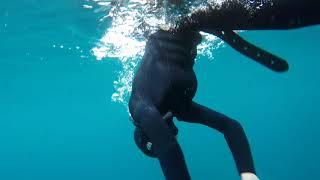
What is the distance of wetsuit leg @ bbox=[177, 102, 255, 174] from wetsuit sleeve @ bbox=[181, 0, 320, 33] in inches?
44.2

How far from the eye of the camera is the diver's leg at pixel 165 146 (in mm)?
3430

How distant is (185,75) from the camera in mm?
4055

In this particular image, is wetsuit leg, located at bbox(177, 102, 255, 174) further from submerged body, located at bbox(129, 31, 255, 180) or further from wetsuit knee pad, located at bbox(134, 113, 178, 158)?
wetsuit knee pad, located at bbox(134, 113, 178, 158)

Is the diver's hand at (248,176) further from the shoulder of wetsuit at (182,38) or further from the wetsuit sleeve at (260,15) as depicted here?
the shoulder of wetsuit at (182,38)

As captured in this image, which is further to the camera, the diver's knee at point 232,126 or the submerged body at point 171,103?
the diver's knee at point 232,126

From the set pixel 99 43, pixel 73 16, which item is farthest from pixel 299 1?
pixel 99 43

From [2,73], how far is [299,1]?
77.5ft

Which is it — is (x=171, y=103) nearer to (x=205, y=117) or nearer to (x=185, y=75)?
(x=185, y=75)

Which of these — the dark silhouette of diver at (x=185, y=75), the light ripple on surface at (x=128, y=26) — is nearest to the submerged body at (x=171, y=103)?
the dark silhouette of diver at (x=185, y=75)

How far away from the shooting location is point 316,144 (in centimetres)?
6172

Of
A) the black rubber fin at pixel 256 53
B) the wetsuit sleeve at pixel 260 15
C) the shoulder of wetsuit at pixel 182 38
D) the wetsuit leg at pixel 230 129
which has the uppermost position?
the wetsuit sleeve at pixel 260 15

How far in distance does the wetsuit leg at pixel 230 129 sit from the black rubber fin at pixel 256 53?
3.14 feet

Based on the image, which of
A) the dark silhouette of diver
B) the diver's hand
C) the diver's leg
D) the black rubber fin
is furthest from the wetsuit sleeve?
the diver's hand

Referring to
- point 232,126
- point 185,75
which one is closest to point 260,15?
point 185,75
